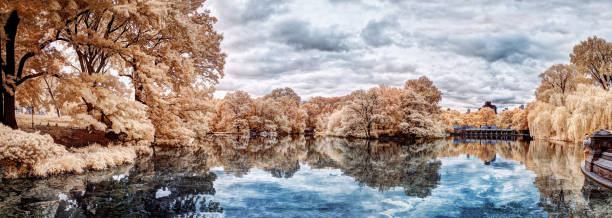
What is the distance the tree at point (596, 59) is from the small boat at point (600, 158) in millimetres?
29471

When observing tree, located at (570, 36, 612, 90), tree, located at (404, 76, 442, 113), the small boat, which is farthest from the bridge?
the small boat

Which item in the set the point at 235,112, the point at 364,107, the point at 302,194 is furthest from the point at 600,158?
the point at 235,112

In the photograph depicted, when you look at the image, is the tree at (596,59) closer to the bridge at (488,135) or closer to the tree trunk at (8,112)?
the bridge at (488,135)

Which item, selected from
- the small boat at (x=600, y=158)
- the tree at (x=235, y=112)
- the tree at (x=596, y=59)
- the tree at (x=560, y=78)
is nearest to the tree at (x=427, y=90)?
the tree at (x=560, y=78)

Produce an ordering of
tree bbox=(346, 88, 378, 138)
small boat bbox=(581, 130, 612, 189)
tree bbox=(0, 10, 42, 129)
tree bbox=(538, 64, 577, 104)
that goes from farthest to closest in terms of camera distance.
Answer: tree bbox=(346, 88, 378, 138) → tree bbox=(538, 64, 577, 104) → tree bbox=(0, 10, 42, 129) → small boat bbox=(581, 130, 612, 189)

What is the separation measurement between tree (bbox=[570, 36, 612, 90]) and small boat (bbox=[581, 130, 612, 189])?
2947 cm

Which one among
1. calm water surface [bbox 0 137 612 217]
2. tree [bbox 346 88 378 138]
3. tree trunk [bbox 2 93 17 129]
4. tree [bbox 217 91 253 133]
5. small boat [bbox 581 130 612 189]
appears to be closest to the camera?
calm water surface [bbox 0 137 612 217]

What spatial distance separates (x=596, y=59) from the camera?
3384 centimetres

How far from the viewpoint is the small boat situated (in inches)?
372

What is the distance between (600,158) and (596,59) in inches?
1288

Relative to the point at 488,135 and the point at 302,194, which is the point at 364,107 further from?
the point at 488,135

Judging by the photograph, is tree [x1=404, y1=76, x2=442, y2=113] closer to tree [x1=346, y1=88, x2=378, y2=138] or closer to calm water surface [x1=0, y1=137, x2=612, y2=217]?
tree [x1=346, y1=88, x2=378, y2=138]

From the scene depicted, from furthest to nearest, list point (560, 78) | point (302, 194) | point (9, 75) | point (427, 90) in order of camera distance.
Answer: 1. point (427, 90)
2. point (560, 78)
3. point (9, 75)
4. point (302, 194)

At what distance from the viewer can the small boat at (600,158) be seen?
944cm
